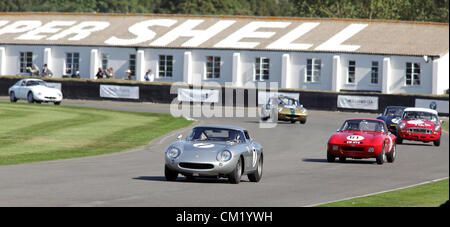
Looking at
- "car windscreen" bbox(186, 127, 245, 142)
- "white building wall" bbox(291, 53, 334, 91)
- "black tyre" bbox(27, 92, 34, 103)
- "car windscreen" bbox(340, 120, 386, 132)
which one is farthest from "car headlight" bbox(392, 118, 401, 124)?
"white building wall" bbox(291, 53, 334, 91)

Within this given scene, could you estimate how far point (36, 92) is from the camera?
5041 cm

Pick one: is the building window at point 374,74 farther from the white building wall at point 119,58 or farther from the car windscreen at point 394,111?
the car windscreen at point 394,111

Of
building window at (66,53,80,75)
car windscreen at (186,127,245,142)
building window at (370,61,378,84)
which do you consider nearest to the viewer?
car windscreen at (186,127,245,142)

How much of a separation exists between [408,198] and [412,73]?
156 ft

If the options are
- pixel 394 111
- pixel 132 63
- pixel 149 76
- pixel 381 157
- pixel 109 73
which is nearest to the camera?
pixel 381 157

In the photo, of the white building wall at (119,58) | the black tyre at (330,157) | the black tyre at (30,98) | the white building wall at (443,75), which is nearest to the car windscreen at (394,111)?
the black tyre at (330,157)

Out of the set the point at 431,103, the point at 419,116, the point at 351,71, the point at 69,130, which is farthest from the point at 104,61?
the point at 419,116

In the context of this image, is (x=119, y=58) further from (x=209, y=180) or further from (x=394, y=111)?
(x=209, y=180)

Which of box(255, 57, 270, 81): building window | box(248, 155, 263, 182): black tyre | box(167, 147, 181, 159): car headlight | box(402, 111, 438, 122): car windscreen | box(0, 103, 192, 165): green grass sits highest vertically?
box(255, 57, 270, 81): building window

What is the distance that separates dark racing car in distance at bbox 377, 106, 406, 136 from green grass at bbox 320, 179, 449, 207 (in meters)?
14.2

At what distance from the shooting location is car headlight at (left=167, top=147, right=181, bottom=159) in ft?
60.3

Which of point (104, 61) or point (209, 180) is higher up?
point (104, 61)

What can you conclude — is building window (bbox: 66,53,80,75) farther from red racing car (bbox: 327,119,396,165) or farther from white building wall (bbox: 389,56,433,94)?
red racing car (bbox: 327,119,396,165)
